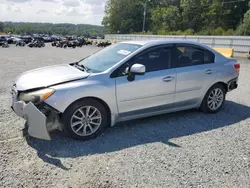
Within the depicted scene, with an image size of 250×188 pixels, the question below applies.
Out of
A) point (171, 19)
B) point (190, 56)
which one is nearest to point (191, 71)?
point (190, 56)

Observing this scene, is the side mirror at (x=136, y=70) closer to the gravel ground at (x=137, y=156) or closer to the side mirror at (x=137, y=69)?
the side mirror at (x=137, y=69)

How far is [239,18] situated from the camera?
171 feet

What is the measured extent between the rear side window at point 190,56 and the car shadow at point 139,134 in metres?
1.10

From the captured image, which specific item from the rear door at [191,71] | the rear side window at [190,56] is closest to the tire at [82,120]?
the rear door at [191,71]

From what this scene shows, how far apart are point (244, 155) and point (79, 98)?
255 centimetres

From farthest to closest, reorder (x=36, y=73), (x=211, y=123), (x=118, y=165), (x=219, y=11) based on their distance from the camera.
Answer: (x=219, y=11) → (x=211, y=123) → (x=36, y=73) → (x=118, y=165)

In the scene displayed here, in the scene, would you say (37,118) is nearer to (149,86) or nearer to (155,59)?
(149,86)

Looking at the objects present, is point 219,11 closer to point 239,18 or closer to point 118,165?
point 239,18

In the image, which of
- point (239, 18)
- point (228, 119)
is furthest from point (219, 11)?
point (228, 119)

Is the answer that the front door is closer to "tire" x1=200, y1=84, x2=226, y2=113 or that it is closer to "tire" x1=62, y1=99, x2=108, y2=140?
"tire" x1=62, y1=99, x2=108, y2=140

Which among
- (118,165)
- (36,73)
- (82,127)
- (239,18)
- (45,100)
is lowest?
(118,165)

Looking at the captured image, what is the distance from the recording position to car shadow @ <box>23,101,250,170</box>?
3.44 m

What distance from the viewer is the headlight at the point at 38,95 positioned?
11.3 feet

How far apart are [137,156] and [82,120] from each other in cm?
104
